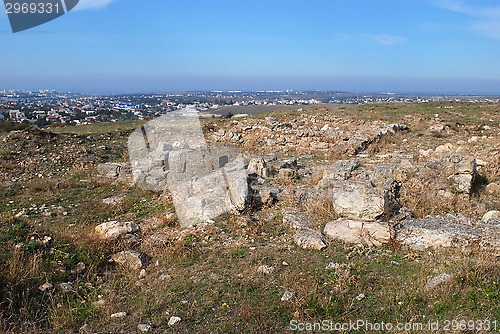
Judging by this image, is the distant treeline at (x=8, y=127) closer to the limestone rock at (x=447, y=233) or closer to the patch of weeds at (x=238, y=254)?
the patch of weeds at (x=238, y=254)

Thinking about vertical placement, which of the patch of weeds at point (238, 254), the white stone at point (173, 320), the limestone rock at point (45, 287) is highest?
the patch of weeds at point (238, 254)

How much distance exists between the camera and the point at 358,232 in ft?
19.4

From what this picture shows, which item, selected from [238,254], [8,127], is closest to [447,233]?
[238,254]

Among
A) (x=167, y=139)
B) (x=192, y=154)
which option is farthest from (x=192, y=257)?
(x=167, y=139)

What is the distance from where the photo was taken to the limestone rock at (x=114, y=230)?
6172 mm

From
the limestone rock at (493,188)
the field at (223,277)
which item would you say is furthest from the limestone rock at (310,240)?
the limestone rock at (493,188)

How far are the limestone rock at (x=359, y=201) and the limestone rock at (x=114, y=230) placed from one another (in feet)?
11.9

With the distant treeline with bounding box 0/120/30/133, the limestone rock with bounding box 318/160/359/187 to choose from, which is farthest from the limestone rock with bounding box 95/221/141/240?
the distant treeline with bounding box 0/120/30/133

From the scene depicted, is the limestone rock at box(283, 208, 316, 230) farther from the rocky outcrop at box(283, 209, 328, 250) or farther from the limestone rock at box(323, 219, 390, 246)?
the limestone rock at box(323, 219, 390, 246)

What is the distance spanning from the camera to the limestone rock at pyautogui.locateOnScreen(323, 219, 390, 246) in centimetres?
578

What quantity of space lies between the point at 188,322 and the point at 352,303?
1.82 metres

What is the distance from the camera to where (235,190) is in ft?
24.2

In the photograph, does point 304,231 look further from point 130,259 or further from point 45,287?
point 45,287

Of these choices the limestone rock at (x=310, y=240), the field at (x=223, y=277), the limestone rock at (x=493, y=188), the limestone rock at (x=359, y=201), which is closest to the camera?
the field at (x=223, y=277)
